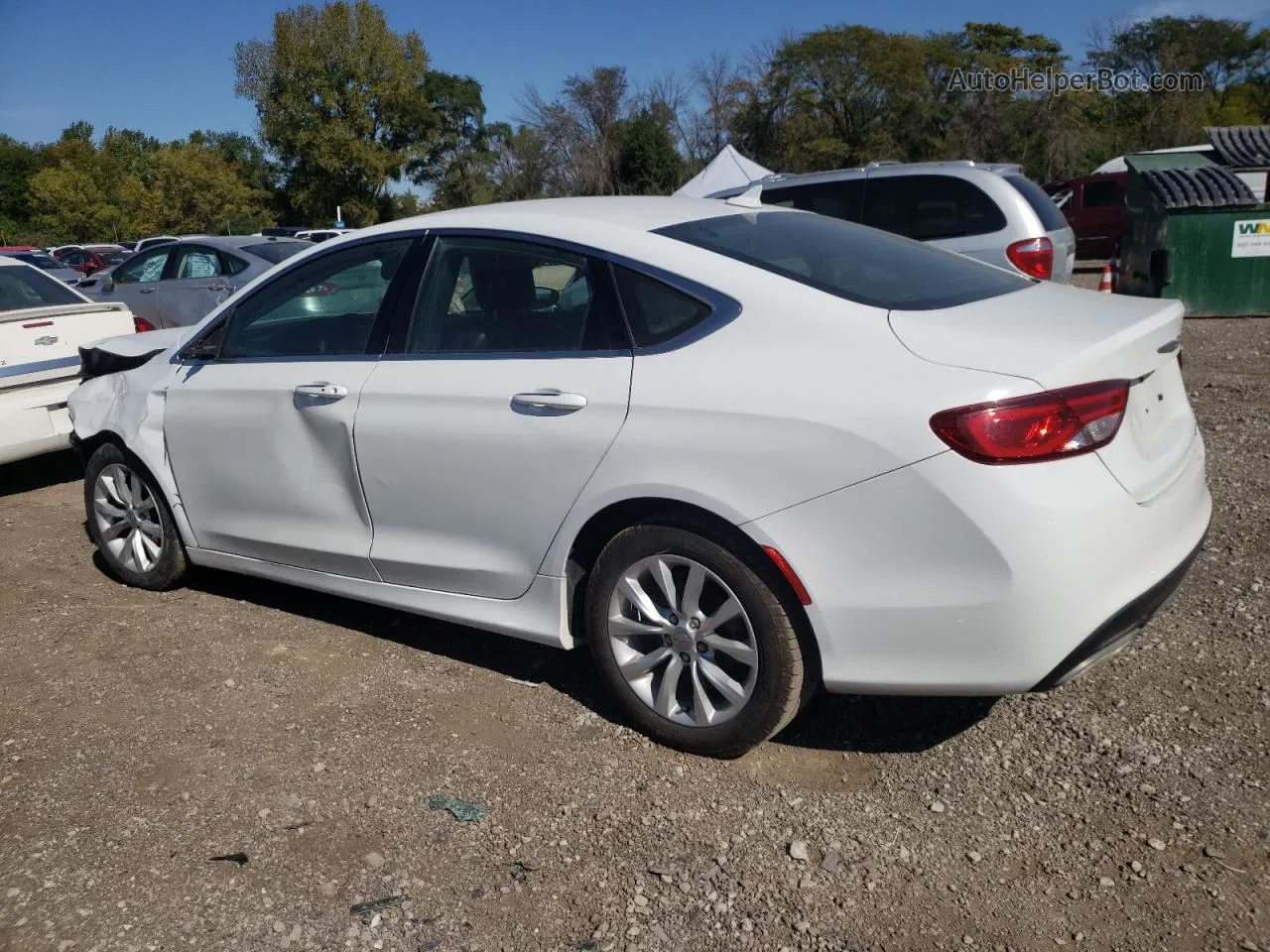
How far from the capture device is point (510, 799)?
3094 mm

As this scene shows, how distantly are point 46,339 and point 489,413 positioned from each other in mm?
4391

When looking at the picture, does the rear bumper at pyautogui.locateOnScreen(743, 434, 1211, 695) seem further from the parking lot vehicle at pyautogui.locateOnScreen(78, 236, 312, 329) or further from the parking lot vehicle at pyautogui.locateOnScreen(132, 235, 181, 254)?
the parking lot vehicle at pyautogui.locateOnScreen(132, 235, 181, 254)

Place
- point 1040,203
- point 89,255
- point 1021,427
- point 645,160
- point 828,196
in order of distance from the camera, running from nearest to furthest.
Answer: point 1021,427 < point 1040,203 < point 828,196 < point 89,255 < point 645,160

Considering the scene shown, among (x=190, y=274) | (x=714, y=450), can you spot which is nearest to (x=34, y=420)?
(x=714, y=450)

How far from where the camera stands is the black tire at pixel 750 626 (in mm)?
2906

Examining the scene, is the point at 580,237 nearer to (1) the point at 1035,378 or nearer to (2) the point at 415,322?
(2) the point at 415,322

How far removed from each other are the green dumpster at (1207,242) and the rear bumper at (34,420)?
10.5m

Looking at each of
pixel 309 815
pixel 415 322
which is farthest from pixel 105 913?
pixel 415 322

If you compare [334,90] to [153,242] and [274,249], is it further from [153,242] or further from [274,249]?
[274,249]

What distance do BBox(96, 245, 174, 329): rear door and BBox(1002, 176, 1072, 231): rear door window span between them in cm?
848

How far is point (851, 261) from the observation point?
3.39 metres

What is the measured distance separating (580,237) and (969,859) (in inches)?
83.0

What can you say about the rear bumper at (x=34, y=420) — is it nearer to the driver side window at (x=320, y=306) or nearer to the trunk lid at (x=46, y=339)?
the trunk lid at (x=46, y=339)

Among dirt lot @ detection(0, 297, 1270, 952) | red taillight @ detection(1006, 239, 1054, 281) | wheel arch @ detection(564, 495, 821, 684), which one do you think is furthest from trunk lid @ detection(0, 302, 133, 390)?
red taillight @ detection(1006, 239, 1054, 281)
